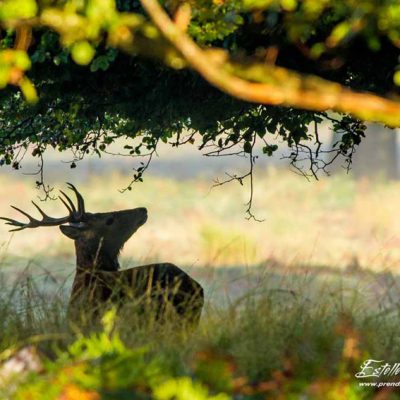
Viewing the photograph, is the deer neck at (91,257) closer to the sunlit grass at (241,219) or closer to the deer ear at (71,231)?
the deer ear at (71,231)

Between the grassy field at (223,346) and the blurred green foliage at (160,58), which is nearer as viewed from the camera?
the blurred green foliage at (160,58)

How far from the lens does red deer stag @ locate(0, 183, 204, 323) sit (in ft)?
30.0

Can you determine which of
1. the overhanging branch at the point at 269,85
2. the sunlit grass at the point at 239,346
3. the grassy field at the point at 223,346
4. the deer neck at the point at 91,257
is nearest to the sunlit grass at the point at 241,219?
the deer neck at the point at 91,257

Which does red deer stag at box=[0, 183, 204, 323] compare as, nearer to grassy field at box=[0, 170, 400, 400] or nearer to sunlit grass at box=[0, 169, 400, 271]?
grassy field at box=[0, 170, 400, 400]

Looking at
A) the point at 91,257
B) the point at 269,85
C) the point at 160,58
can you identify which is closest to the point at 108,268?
the point at 91,257

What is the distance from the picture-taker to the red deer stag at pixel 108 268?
914 cm

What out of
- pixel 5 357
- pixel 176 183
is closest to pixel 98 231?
pixel 5 357

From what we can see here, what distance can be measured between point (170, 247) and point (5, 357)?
64.1 feet

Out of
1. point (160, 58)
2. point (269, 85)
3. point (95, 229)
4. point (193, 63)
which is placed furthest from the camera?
point (95, 229)

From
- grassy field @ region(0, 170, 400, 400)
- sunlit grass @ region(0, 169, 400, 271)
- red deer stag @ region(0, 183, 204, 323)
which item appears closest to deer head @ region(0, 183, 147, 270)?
red deer stag @ region(0, 183, 204, 323)

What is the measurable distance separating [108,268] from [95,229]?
1.42 feet

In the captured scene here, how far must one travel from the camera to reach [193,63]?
5.89 meters

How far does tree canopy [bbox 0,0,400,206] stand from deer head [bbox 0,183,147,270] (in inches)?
32.5

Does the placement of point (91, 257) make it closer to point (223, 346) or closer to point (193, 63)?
point (223, 346)
